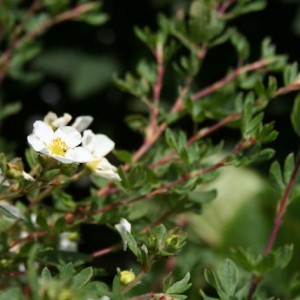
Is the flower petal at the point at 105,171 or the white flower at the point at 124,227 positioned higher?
the flower petal at the point at 105,171

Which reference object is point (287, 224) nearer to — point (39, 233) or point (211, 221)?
point (211, 221)

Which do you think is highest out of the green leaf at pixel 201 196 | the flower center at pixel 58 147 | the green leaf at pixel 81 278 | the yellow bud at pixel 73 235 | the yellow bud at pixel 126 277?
the flower center at pixel 58 147

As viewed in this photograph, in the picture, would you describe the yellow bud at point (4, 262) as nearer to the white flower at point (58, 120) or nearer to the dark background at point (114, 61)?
the white flower at point (58, 120)

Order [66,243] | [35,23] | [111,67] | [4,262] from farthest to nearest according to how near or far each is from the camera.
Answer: [111,67] < [35,23] < [66,243] < [4,262]

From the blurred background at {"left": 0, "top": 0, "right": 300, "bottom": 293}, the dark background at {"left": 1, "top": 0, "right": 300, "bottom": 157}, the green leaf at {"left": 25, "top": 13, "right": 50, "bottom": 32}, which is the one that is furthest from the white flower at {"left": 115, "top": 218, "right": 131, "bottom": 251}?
the dark background at {"left": 1, "top": 0, "right": 300, "bottom": 157}

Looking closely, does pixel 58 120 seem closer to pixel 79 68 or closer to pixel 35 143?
pixel 35 143

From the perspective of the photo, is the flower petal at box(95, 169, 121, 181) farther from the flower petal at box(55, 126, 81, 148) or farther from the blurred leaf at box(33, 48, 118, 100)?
the blurred leaf at box(33, 48, 118, 100)

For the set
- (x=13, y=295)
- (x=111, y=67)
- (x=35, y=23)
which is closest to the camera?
(x=13, y=295)

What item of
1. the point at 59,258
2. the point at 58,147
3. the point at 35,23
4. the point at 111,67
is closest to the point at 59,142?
the point at 58,147

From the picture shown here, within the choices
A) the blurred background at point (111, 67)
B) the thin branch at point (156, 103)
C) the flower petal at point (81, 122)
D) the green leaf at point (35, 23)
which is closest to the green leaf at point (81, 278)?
the flower petal at point (81, 122)
